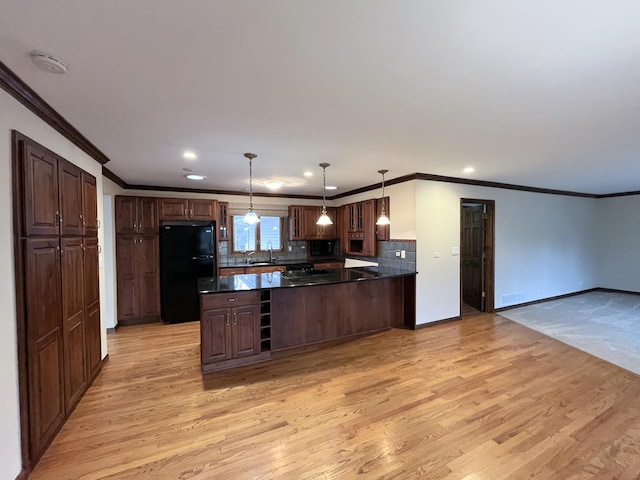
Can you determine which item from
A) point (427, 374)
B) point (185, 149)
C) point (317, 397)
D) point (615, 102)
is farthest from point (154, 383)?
point (615, 102)

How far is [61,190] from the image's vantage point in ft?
7.34

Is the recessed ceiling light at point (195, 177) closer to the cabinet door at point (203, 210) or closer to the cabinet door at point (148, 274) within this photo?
the cabinet door at point (203, 210)

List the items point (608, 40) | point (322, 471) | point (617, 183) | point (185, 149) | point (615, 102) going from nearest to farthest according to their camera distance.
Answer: point (608, 40) < point (322, 471) < point (615, 102) < point (185, 149) < point (617, 183)

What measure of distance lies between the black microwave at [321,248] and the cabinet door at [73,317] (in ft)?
14.2

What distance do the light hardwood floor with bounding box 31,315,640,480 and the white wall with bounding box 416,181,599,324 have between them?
1224mm

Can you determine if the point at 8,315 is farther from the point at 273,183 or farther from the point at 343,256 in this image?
the point at 343,256

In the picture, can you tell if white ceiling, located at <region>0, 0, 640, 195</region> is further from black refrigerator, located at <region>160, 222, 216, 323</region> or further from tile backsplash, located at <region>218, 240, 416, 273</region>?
black refrigerator, located at <region>160, 222, 216, 323</region>

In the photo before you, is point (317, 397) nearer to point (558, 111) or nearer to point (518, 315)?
point (558, 111)

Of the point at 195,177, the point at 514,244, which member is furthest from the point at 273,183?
the point at 514,244

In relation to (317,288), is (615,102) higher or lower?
higher

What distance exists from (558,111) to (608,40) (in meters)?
0.91

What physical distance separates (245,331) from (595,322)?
545 cm

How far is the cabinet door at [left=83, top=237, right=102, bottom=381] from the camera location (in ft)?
8.78

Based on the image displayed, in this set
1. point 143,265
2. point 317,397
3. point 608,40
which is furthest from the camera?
point 143,265
